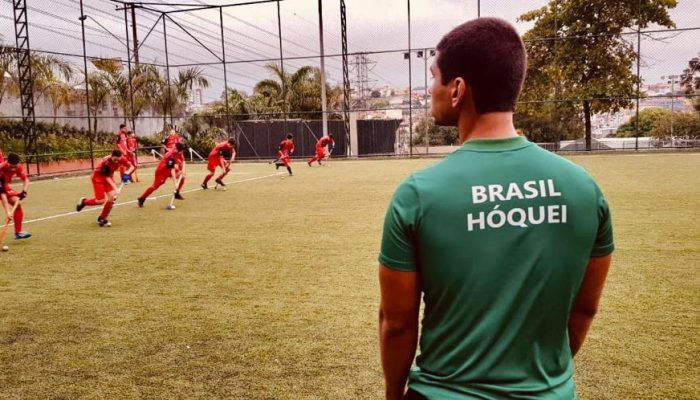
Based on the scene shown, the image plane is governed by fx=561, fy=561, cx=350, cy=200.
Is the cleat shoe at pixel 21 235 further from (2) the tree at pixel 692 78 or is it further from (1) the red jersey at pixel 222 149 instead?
(2) the tree at pixel 692 78

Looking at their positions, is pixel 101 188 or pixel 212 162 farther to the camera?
pixel 212 162

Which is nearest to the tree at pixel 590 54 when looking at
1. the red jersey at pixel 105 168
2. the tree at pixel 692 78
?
the tree at pixel 692 78

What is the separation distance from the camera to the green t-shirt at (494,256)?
1.37 m

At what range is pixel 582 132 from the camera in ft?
96.5

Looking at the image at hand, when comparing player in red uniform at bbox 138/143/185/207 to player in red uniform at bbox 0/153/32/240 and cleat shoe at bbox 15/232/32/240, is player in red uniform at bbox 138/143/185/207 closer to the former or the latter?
cleat shoe at bbox 15/232/32/240

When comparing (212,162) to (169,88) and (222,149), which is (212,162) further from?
(169,88)

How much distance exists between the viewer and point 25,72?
74.2ft

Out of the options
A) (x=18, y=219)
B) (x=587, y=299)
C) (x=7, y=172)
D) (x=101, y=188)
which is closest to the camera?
(x=587, y=299)

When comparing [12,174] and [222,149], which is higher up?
[222,149]

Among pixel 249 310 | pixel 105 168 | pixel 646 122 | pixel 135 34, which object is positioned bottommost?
pixel 249 310

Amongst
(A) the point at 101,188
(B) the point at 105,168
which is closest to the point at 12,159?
(B) the point at 105,168

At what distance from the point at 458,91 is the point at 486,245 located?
0.42m

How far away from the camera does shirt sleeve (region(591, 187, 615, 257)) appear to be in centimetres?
150

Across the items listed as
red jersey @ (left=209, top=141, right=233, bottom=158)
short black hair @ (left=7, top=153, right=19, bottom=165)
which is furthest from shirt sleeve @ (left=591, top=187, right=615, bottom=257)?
red jersey @ (left=209, top=141, right=233, bottom=158)
